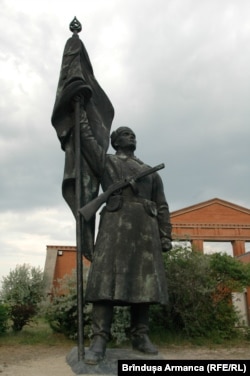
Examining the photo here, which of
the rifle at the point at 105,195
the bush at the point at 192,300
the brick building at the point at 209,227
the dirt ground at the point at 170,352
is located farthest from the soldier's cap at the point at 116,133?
the brick building at the point at 209,227

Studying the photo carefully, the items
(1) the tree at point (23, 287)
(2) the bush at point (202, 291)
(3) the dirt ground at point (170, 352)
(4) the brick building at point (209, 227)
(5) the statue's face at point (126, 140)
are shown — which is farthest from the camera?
(4) the brick building at point (209, 227)

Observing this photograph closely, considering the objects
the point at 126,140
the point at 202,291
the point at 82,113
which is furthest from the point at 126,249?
the point at 202,291

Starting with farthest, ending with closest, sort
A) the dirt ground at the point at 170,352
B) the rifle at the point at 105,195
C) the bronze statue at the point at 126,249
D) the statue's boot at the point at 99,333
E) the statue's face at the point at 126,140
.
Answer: the dirt ground at the point at 170,352 → the statue's face at the point at 126,140 → the rifle at the point at 105,195 → the bronze statue at the point at 126,249 → the statue's boot at the point at 99,333

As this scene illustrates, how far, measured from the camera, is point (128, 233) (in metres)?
4.22

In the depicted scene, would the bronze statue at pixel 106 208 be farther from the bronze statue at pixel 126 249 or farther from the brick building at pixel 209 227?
the brick building at pixel 209 227

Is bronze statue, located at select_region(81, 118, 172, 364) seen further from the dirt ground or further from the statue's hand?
the dirt ground

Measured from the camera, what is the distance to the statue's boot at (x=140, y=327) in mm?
4066

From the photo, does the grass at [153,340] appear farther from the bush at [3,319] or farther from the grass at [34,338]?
the bush at [3,319]

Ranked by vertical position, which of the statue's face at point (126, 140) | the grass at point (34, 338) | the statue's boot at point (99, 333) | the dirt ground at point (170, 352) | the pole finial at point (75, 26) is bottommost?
the dirt ground at point (170, 352)

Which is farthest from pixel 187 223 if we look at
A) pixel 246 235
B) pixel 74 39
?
pixel 74 39

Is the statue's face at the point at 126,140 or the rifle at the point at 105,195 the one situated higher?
the statue's face at the point at 126,140

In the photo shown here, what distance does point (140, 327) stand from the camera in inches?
164

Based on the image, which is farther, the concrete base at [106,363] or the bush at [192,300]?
the bush at [192,300]

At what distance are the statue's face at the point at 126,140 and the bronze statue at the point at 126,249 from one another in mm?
38
